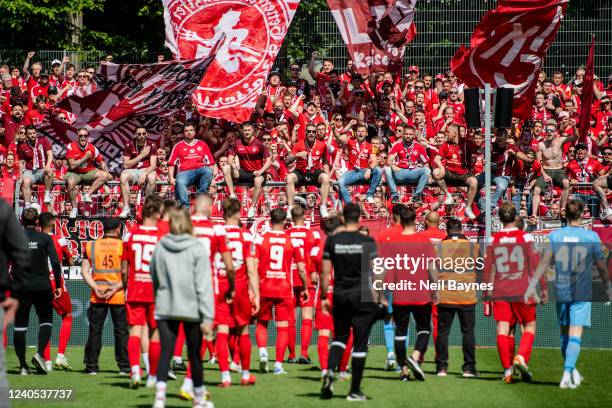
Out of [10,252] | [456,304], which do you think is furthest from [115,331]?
[10,252]

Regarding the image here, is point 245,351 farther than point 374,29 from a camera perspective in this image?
No

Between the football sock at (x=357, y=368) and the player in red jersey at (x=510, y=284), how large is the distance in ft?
8.76

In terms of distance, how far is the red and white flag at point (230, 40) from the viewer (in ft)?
78.8

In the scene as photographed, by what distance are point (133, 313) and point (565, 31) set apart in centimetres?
1869

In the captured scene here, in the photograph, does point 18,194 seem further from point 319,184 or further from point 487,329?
point 487,329

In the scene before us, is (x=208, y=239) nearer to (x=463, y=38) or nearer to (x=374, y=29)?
(x=374, y=29)

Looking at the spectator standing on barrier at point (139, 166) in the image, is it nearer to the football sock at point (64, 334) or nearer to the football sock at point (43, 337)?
the football sock at point (64, 334)

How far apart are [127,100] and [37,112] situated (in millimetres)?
4051

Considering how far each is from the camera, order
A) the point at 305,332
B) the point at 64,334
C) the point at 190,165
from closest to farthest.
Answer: the point at 64,334 → the point at 305,332 → the point at 190,165

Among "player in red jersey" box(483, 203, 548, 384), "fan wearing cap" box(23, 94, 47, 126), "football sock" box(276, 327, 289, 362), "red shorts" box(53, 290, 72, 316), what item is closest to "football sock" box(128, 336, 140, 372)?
"football sock" box(276, 327, 289, 362)

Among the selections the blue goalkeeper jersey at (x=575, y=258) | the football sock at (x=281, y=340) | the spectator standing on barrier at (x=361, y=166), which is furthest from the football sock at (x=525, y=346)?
the spectator standing on barrier at (x=361, y=166)

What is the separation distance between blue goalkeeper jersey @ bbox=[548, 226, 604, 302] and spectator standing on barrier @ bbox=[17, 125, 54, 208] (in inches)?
461

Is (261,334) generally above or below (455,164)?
below

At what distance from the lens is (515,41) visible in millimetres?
23938
